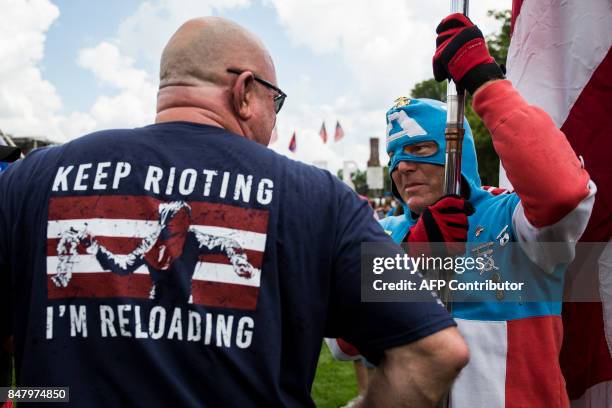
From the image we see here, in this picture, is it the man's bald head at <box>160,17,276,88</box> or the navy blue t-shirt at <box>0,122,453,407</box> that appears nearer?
the navy blue t-shirt at <box>0,122,453,407</box>

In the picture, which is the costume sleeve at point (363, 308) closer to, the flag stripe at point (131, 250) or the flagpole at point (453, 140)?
the flag stripe at point (131, 250)

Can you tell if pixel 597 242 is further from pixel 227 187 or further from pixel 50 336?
pixel 50 336

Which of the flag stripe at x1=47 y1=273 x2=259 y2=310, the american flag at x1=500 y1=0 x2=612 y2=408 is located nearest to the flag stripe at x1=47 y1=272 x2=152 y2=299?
the flag stripe at x1=47 y1=273 x2=259 y2=310

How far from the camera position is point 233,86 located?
4.79 ft

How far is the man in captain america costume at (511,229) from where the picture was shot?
68.7 inches

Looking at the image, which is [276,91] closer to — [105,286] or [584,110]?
[105,286]

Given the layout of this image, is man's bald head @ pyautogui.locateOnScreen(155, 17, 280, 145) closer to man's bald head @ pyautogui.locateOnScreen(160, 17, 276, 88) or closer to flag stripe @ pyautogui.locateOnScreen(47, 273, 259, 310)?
man's bald head @ pyautogui.locateOnScreen(160, 17, 276, 88)

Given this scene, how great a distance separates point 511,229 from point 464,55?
0.69 meters

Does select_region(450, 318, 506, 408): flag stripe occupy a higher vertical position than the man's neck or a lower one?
lower

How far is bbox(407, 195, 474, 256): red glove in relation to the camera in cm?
207

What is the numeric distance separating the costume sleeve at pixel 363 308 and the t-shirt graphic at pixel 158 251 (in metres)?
0.20

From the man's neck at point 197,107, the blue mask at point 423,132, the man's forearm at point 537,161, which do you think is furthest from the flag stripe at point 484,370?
the man's neck at point 197,107

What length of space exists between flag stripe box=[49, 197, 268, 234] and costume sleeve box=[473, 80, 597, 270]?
96 cm

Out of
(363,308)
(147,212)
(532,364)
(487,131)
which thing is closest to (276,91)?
(147,212)
